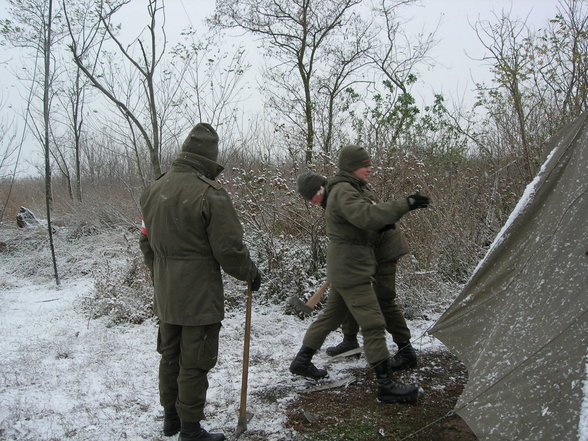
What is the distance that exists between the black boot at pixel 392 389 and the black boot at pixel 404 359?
1.82 ft

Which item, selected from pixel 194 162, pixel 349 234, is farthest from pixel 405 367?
pixel 194 162

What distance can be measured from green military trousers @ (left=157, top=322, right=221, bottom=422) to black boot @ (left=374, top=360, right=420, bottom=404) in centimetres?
132

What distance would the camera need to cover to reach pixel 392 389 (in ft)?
11.6

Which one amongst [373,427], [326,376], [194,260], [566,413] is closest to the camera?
[566,413]

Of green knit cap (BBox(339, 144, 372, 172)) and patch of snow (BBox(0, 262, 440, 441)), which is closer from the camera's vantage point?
patch of snow (BBox(0, 262, 440, 441))

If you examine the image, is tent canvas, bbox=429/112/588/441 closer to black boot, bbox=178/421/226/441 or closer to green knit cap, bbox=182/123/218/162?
black boot, bbox=178/421/226/441

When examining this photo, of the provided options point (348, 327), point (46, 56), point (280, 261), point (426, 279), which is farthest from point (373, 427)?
point (46, 56)

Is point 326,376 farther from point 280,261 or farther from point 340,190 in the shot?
point 280,261

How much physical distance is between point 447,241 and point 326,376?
10.6 feet

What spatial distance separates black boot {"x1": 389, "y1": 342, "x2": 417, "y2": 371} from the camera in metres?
4.14

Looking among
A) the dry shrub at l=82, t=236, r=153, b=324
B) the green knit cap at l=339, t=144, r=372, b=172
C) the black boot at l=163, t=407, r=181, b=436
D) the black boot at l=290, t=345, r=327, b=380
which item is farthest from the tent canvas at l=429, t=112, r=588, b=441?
the dry shrub at l=82, t=236, r=153, b=324

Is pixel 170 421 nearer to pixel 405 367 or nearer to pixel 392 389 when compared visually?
pixel 392 389

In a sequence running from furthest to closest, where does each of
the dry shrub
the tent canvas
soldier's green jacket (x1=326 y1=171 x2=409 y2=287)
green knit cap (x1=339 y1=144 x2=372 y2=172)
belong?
the dry shrub < green knit cap (x1=339 y1=144 x2=372 y2=172) < soldier's green jacket (x1=326 y1=171 x2=409 y2=287) < the tent canvas

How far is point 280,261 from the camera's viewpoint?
6535 millimetres
